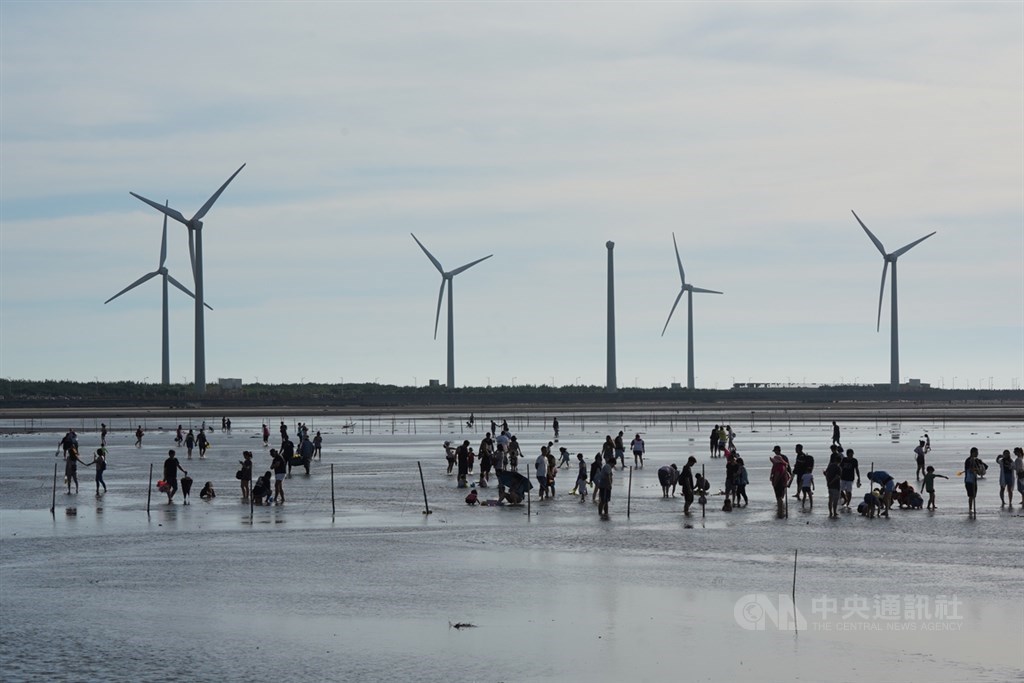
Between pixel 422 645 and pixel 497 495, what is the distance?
80.0 ft

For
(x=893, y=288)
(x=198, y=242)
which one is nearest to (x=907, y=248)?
(x=893, y=288)

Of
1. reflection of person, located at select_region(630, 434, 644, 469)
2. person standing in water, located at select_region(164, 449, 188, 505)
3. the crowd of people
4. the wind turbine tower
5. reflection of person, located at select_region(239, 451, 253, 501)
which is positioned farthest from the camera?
the wind turbine tower

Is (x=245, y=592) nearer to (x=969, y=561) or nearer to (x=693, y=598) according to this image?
(x=693, y=598)

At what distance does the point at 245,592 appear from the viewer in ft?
84.4

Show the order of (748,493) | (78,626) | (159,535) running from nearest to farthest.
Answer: (78,626), (159,535), (748,493)

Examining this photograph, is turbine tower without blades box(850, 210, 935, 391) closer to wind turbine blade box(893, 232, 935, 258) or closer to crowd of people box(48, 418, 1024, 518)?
wind turbine blade box(893, 232, 935, 258)

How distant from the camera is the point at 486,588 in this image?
26.0 m

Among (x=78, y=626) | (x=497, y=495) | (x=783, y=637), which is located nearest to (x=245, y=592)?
(x=78, y=626)

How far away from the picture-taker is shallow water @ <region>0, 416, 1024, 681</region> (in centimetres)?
2019

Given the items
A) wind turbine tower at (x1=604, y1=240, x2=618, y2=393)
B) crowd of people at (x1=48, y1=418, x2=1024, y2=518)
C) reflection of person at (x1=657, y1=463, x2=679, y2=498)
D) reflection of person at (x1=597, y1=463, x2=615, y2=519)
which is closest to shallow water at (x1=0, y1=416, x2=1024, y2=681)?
reflection of person at (x1=597, y1=463, x2=615, y2=519)

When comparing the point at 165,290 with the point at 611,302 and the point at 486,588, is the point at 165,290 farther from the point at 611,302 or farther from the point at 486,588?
the point at 486,588

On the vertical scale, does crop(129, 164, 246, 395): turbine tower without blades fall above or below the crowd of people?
above

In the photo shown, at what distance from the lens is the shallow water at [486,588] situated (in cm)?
2019

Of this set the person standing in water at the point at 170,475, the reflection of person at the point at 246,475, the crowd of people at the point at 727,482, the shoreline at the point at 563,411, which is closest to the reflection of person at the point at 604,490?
the crowd of people at the point at 727,482
